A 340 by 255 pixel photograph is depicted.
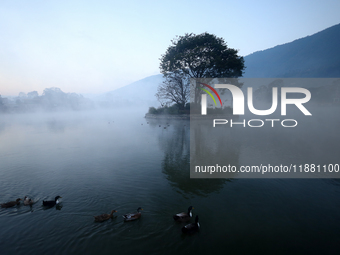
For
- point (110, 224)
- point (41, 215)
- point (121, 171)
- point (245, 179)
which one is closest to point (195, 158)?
point (245, 179)

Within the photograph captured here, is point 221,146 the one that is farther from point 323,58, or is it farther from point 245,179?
point 323,58

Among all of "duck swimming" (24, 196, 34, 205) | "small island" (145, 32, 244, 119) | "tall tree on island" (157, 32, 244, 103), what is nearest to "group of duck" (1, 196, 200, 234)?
"duck swimming" (24, 196, 34, 205)

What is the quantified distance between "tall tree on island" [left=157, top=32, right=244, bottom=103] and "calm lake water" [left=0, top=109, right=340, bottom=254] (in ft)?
106

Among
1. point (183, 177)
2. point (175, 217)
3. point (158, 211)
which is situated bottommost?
point (158, 211)

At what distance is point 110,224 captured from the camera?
21.1 feet

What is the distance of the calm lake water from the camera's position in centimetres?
553

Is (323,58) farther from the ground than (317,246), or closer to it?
farther from the ground

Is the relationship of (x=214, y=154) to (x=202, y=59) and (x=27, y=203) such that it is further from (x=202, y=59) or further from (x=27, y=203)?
(x=202, y=59)

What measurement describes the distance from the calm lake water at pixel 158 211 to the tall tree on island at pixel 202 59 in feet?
106

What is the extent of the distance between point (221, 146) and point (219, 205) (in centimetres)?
1033

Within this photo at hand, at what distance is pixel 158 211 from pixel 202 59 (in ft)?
125

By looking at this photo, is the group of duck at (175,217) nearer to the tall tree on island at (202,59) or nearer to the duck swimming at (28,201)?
the duck swimming at (28,201)

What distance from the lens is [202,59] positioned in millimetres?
39656

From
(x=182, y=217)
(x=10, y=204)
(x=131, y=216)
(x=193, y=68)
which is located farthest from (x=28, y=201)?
(x=193, y=68)
